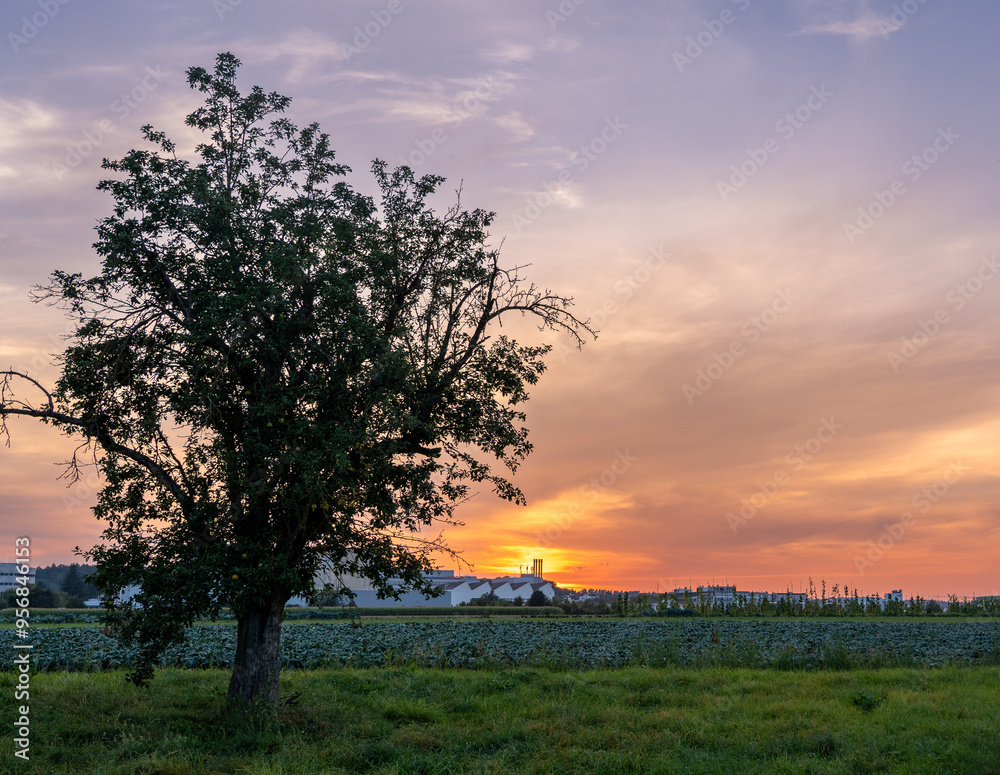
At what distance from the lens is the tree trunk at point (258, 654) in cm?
1623

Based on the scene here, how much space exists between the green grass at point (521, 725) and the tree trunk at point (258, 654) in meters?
0.78

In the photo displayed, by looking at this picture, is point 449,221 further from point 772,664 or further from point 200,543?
point 772,664

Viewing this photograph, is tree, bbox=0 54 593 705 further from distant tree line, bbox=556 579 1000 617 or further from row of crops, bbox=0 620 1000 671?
distant tree line, bbox=556 579 1000 617

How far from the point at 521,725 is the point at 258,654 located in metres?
5.89

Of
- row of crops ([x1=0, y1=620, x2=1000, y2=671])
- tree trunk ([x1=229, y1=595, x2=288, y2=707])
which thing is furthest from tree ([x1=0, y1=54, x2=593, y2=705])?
row of crops ([x1=0, y1=620, x2=1000, y2=671])

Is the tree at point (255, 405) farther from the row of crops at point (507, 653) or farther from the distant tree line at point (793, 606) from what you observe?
the distant tree line at point (793, 606)

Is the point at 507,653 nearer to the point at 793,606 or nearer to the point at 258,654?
the point at 258,654

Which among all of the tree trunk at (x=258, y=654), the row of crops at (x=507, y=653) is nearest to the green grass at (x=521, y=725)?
the tree trunk at (x=258, y=654)

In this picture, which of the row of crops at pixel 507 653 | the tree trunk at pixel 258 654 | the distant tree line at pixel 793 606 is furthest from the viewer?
the distant tree line at pixel 793 606

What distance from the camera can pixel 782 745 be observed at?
14.6 metres

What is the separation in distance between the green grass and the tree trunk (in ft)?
2.57

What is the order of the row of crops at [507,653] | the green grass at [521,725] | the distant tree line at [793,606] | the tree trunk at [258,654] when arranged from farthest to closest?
1. the distant tree line at [793,606]
2. the row of crops at [507,653]
3. the tree trunk at [258,654]
4. the green grass at [521,725]

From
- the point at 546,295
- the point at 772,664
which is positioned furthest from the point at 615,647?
the point at 546,295

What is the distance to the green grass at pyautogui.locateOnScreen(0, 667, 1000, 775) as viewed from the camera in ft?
43.4
